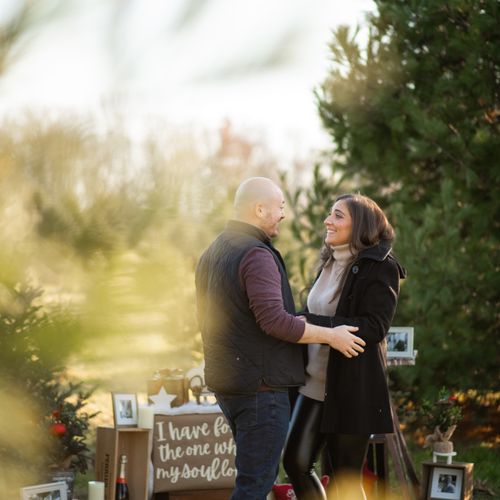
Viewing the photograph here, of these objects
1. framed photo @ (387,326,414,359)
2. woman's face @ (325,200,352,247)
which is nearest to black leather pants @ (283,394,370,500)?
woman's face @ (325,200,352,247)

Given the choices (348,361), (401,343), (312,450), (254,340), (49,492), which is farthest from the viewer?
(401,343)

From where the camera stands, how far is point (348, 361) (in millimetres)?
3168

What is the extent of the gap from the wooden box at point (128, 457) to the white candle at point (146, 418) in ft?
0.10

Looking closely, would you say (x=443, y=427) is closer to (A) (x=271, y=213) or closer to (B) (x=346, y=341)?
(B) (x=346, y=341)

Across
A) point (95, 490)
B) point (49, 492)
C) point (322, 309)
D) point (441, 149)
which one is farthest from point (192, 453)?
point (441, 149)

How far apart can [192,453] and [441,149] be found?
3160 mm

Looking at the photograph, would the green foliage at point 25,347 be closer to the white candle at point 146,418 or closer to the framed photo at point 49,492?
the framed photo at point 49,492

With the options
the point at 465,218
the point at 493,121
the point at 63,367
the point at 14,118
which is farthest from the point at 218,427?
the point at 14,118

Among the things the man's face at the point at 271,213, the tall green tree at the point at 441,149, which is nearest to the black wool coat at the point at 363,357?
the man's face at the point at 271,213

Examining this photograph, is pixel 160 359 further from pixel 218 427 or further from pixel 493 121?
pixel 493 121

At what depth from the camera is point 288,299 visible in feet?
9.95

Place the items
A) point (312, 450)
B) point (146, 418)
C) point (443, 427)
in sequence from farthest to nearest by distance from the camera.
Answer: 1. point (443, 427)
2. point (146, 418)
3. point (312, 450)

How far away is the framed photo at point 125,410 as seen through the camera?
184 inches

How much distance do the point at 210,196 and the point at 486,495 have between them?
4978 millimetres
